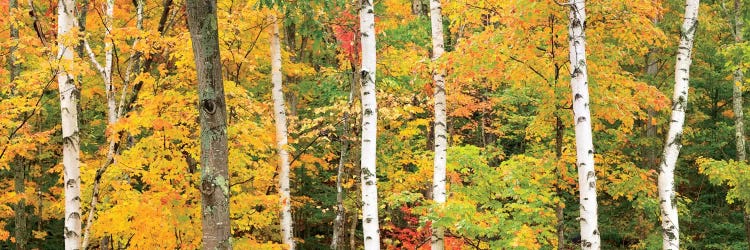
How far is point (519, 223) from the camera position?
9367mm

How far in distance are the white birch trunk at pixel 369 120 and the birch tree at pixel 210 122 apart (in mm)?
3033

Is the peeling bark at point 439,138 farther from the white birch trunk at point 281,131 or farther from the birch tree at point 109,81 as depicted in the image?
the birch tree at point 109,81

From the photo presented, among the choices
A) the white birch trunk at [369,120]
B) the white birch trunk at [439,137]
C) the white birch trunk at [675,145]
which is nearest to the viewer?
the white birch trunk at [369,120]

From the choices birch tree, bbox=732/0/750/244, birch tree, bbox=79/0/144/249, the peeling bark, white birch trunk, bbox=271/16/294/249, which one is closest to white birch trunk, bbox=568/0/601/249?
the peeling bark

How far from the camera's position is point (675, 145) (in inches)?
343

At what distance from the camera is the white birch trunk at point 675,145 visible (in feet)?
28.2

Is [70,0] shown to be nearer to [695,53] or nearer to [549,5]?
[549,5]

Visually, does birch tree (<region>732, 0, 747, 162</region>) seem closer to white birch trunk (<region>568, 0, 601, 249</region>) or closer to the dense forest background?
the dense forest background

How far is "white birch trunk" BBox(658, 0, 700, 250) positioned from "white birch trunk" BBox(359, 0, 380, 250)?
4.09 meters

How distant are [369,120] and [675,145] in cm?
440

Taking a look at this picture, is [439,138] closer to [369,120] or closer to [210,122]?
[369,120]

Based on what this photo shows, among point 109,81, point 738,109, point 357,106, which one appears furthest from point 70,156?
point 738,109

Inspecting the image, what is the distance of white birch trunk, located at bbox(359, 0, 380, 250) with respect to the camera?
26.3ft

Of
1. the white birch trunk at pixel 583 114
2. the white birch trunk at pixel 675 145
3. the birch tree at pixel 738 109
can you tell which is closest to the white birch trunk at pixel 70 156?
the white birch trunk at pixel 583 114
